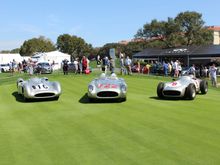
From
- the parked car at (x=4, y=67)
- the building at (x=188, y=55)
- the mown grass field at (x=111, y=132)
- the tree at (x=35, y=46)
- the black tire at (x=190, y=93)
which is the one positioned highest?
the tree at (x=35, y=46)

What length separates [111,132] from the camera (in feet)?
31.3

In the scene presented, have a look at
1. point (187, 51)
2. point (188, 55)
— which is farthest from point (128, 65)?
point (187, 51)

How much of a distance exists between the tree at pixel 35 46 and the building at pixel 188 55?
7023 centimetres

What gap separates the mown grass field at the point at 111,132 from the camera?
7.39 m

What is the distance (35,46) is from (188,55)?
8234cm

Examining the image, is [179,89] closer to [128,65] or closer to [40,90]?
[40,90]

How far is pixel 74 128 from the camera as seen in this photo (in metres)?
10.1

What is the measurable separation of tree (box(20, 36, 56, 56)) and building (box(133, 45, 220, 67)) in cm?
7023

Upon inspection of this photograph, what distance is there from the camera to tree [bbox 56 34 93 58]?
128m

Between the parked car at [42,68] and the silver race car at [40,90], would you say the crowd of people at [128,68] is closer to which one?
the parked car at [42,68]

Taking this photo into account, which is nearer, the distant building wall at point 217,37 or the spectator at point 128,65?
the spectator at point 128,65

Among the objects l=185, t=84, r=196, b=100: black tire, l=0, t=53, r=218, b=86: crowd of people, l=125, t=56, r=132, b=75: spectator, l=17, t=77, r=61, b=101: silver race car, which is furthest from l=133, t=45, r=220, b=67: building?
l=17, t=77, r=61, b=101: silver race car

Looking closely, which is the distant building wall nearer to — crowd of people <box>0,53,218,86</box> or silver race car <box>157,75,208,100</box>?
crowd of people <box>0,53,218,86</box>

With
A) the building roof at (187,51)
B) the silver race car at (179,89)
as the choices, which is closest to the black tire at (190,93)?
the silver race car at (179,89)
